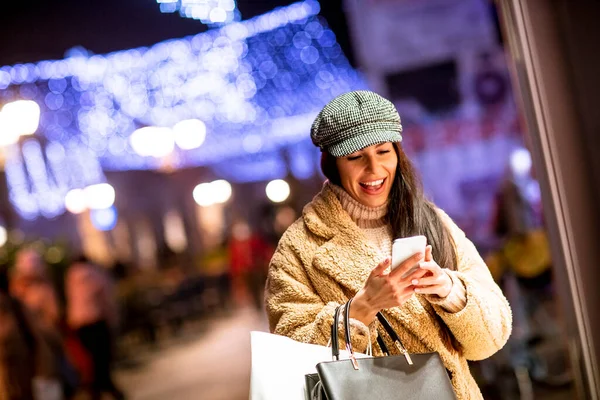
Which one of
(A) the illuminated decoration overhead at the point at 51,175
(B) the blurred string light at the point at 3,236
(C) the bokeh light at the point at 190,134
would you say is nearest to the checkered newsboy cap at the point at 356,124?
(C) the bokeh light at the point at 190,134

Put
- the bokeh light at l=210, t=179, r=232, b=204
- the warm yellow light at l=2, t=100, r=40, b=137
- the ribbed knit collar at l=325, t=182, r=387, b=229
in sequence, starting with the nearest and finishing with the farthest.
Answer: the ribbed knit collar at l=325, t=182, r=387, b=229 → the warm yellow light at l=2, t=100, r=40, b=137 → the bokeh light at l=210, t=179, r=232, b=204

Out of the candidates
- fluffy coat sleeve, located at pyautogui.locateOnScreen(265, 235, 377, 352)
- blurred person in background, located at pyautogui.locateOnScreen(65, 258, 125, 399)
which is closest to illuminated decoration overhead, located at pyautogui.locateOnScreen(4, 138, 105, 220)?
blurred person in background, located at pyautogui.locateOnScreen(65, 258, 125, 399)

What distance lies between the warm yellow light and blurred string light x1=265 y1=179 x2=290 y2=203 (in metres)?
1.88

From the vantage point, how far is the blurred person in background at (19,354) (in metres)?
5.58

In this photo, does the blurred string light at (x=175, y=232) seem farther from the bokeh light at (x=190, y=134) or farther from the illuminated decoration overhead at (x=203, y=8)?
the illuminated decoration overhead at (x=203, y=8)

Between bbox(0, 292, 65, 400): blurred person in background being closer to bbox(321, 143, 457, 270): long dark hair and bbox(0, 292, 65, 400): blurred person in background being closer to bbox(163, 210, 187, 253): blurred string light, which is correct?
bbox(163, 210, 187, 253): blurred string light

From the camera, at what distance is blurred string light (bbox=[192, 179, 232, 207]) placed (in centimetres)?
609

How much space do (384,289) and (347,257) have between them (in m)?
0.21

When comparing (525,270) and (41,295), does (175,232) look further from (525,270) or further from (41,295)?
(525,270)

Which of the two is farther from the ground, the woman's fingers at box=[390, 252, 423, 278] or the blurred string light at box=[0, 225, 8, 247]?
the blurred string light at box=[0, 225, 8, 247]

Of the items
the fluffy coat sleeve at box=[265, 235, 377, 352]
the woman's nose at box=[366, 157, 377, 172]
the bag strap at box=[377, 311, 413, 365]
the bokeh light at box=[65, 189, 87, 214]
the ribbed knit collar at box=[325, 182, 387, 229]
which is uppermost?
the bokeh light at box=[65, 189, 87, 214]

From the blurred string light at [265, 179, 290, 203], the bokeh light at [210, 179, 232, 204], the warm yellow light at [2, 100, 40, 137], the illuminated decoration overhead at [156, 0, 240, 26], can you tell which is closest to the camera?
the illuminated decoration overhead at [156, 0, 240, 26]

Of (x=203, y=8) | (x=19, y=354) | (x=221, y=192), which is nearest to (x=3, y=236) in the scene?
(x=19, y=354)

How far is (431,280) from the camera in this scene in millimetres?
1479
